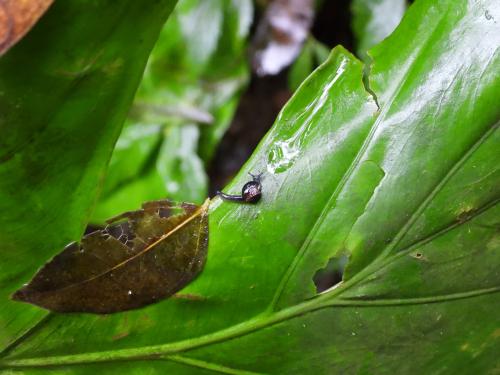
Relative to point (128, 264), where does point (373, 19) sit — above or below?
above

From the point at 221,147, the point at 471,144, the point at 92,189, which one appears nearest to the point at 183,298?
the point at 92,189

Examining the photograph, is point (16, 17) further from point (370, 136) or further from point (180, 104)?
point (180, 104)

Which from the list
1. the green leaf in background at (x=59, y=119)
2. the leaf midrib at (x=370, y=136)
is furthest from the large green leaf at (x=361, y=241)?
the green leaf in background at (x=59, y=119)

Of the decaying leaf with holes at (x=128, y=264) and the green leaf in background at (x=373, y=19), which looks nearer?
the decaying leaf with holes at (x=128, y=264)

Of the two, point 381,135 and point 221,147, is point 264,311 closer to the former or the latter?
point 381,135

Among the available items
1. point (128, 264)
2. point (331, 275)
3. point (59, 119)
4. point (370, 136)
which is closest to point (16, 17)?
point (59, 119)

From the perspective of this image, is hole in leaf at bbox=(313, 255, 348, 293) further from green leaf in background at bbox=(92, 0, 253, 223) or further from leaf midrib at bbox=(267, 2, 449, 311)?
leaf midrib at bbox=(267, 2, 449, 311)

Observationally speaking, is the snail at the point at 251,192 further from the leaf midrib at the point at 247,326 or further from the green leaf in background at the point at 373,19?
the green leaf in background at the point at 373,19
